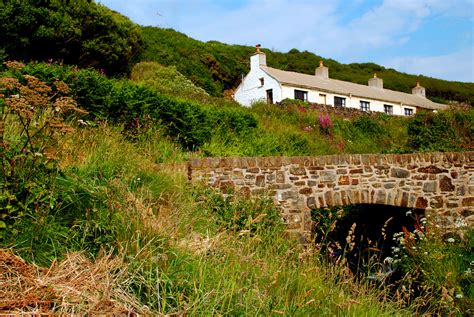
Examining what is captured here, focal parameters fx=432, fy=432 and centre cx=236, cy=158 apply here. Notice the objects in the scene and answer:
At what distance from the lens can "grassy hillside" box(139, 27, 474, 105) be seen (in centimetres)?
2991

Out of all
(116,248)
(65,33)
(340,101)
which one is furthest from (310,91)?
(116,248)

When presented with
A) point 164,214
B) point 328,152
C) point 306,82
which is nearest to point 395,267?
point 164,214

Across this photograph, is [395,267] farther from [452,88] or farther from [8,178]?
[452,88]

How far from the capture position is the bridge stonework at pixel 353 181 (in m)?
8.30

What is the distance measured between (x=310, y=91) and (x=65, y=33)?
16140 mm

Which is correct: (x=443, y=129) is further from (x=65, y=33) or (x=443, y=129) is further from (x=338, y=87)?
(x=338, y=87)

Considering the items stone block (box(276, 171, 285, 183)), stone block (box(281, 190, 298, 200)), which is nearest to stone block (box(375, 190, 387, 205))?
stone block (box(281, 190, 298, 200))

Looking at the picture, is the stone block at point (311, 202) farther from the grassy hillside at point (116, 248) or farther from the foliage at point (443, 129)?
the foliage at point (443, 129)

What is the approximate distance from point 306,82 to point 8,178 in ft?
87.6

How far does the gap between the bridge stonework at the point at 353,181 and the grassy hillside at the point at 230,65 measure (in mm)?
20718

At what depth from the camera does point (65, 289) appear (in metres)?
2.85

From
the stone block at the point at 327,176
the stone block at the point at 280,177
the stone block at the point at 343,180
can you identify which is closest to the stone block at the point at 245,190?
the stone block at the point at 280,177

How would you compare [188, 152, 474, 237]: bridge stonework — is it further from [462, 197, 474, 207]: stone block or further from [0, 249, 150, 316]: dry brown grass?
[0, 249, 150, 316]: dry brown grass

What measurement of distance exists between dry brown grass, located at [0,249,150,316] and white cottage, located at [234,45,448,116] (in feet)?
73.6
